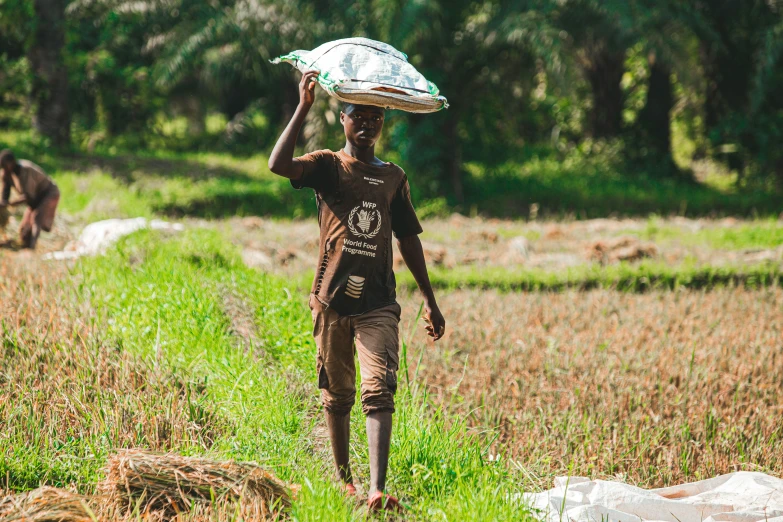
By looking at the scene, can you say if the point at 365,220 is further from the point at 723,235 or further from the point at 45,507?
the point at 723,235

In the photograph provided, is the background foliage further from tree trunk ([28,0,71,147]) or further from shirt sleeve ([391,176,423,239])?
shirt sleeve ([391,176,423,239])

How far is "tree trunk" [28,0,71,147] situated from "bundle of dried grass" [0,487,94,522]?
11.9 m

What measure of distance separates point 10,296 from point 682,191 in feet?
35.4

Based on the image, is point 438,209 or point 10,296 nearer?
point 10,296

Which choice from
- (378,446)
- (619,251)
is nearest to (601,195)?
(619,251)

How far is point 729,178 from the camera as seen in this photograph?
589 inches

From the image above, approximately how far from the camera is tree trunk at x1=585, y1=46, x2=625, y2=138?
14992 mm

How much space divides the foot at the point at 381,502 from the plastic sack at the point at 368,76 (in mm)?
1301

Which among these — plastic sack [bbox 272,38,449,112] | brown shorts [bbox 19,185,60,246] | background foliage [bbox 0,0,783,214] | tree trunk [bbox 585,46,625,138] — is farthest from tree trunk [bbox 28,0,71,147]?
plastic sack [bbox 272,38,449,112]

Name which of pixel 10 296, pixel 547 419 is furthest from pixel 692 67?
pixel 10 296

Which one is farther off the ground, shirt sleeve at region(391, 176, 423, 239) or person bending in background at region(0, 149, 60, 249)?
shirt sleeve at region(391, 176, 423, 239)

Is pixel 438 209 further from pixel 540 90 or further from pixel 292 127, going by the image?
pixel 292 127

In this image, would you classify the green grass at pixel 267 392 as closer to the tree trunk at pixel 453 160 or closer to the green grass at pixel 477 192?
the green grass at pixel 477 192

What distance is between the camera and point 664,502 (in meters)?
3.06
